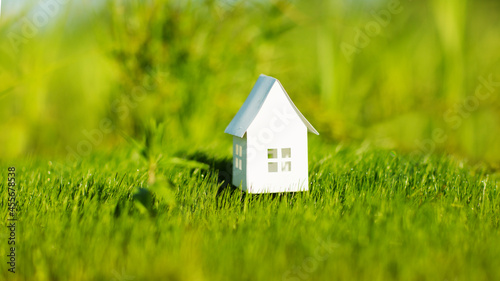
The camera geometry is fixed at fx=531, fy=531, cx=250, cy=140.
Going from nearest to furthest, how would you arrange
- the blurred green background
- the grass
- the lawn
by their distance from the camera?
the grass < the lawn < the blurred green background

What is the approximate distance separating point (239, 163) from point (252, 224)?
476 mm

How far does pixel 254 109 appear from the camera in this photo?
2.94 m

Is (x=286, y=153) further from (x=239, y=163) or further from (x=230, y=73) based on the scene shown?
(x=230, y=73)

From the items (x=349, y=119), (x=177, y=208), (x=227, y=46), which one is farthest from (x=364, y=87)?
(x=177, y=208)

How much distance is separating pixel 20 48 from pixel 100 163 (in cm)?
190

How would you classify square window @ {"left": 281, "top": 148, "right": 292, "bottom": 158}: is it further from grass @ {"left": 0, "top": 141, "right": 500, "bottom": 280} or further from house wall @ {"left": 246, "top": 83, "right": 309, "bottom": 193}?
grass @ {"left": 0, "top": 141, "right": 500, "bottom": 280}

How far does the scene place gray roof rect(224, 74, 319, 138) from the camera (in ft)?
9.50

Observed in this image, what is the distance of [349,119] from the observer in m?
5.75

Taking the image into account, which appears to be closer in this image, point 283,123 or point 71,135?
point 283,123

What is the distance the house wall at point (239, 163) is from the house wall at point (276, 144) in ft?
0.22

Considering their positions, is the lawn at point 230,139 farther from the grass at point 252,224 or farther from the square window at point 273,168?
the square window at point 273,168

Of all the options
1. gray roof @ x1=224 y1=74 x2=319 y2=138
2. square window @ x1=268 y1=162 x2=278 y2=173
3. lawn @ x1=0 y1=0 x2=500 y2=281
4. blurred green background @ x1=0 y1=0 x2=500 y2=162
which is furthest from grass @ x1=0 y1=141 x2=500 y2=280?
blurred green background @ x1=0 y1=0 x2=500 y2=162

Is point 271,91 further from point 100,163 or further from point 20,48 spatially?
point 20,48

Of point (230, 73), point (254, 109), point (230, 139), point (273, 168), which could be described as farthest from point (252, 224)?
point (230, 73)
